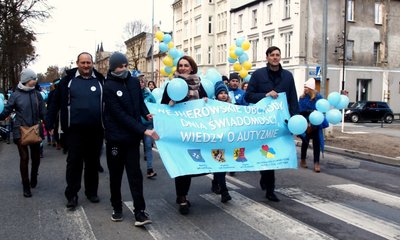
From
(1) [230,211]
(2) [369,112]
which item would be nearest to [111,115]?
(1) [230,211]

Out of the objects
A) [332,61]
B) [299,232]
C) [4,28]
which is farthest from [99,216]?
[332,61]

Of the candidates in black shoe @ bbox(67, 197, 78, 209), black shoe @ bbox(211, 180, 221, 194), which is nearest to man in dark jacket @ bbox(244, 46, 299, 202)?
black shoe @ bbox(211, 180, 221, 194)

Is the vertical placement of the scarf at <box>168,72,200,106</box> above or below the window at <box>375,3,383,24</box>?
below

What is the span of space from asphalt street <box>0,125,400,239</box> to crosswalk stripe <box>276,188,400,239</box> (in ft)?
0.04

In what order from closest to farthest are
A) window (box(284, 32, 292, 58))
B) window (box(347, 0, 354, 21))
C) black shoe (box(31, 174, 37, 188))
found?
black shoe (box(31, 174, 37, 188)) → window (box(284, 32, 292, 58)) → window (box(347, 0, 354, 21))

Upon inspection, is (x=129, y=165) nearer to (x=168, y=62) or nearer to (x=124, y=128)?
(x=124, y=128)

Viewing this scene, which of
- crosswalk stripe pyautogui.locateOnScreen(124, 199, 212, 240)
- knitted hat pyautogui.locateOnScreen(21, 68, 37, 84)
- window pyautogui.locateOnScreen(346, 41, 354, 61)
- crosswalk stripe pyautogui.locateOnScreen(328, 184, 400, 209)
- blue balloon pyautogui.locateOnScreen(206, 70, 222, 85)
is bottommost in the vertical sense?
crosswalk stripe pyautogui.locateOnScreen(328, 184, 400, 209)

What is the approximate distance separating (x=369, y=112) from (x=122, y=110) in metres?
27.1

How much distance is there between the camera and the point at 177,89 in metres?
4.56

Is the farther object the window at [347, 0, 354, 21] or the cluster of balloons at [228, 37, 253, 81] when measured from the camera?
the window at [347, 0, 354, 21]

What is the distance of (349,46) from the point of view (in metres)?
33.7

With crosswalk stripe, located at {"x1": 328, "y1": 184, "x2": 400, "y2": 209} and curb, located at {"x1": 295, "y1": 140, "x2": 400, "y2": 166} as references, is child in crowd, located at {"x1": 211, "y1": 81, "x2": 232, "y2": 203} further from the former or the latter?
curb, located at {"x1": 295, "y1": 140, "x2": 400, "y2": 166}

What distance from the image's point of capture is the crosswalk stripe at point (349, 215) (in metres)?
4.28

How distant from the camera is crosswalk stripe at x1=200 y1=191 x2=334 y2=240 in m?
4.05
